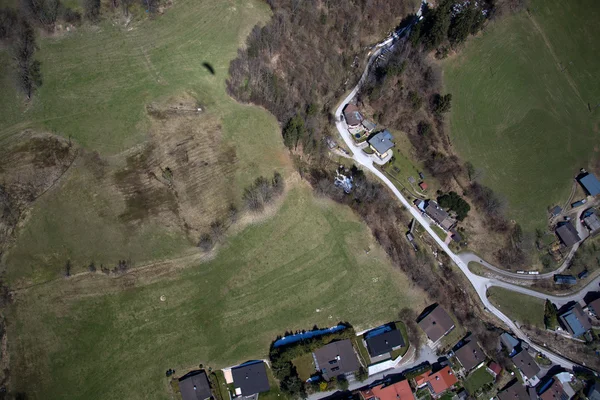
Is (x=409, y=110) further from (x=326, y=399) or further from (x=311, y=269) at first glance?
(x=326, y=399)

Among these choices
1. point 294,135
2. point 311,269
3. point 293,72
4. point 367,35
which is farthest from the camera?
point 367,35

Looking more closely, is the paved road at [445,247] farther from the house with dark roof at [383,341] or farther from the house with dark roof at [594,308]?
the house with dark roof at [383,341]

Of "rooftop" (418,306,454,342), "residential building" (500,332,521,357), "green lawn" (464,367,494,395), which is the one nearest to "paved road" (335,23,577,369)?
"residential building" (500,332,521,357)

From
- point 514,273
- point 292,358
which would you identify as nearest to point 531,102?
point 514,273

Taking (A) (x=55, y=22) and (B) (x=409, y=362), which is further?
(A) (x=55, y=22)

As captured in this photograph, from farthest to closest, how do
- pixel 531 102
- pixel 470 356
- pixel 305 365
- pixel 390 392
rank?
1. pixel 531 102
2. pixel 470 356
3. pixel 305 365
4. pixel 390 392

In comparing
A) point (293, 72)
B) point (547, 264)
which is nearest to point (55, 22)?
point (293, 72)

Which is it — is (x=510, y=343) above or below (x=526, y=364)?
above

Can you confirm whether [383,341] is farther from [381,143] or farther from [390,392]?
[381,143]
